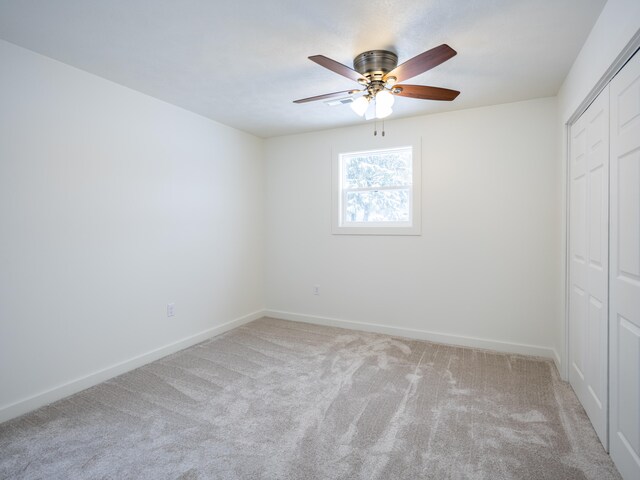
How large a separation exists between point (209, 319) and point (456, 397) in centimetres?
263

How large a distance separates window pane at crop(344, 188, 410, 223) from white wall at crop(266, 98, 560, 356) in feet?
0.82

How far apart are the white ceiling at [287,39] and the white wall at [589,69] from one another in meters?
0.10

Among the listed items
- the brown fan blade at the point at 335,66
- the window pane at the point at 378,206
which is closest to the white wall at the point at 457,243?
the window pane at the point at 378,206

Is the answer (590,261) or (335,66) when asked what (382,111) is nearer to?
(335,66)

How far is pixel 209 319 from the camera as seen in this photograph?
3.84 meters

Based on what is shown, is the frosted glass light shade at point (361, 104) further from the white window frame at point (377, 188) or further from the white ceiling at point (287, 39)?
the white window frame at point (377, 188)

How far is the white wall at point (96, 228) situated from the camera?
7.44 ft

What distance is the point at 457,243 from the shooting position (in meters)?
3.55

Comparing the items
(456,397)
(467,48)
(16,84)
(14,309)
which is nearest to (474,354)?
(456,397)

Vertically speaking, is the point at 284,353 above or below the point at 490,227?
below

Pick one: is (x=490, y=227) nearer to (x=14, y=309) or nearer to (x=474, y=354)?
(x=474, y=354)

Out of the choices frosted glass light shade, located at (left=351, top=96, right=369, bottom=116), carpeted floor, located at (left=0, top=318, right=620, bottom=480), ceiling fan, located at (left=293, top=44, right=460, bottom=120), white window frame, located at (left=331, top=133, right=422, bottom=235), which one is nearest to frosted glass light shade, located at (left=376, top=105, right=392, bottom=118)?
ceiling fan, located at (left=293, top=44, right=460, bottom=120)

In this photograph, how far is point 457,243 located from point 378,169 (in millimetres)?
1244

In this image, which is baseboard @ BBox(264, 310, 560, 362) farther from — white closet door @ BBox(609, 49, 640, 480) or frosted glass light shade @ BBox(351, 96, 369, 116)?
frosted glass light shade @ BBox(351, 96, 369, 116)
